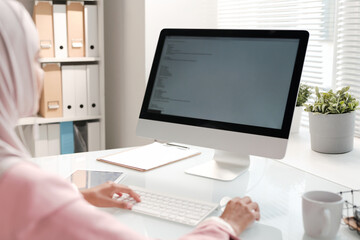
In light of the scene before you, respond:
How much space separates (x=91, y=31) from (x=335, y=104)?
5.10ft

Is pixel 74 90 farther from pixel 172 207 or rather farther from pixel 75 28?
pixel 172 207

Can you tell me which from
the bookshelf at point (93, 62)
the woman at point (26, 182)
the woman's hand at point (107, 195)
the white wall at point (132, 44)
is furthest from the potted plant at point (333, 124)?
the bookshelf at point (93, 62)

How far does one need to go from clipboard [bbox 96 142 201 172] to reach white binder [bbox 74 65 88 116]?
43.9 inches

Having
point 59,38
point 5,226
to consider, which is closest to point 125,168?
point 5,226

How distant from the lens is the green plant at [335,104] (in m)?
1.74

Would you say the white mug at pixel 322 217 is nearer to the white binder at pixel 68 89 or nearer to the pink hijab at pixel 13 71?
the pink hijab at pixel 13 71

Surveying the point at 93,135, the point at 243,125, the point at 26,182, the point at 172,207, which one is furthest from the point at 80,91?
the point at 26,182

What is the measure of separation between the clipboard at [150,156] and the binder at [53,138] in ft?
3.75

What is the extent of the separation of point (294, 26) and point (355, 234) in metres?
1.42

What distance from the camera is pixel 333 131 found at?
5.69 feet

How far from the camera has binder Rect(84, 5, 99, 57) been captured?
2742mm

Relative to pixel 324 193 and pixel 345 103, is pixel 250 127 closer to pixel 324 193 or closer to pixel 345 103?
pixel 324 193

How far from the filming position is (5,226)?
76 cm

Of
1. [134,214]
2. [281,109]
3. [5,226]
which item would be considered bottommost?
[134,214]
